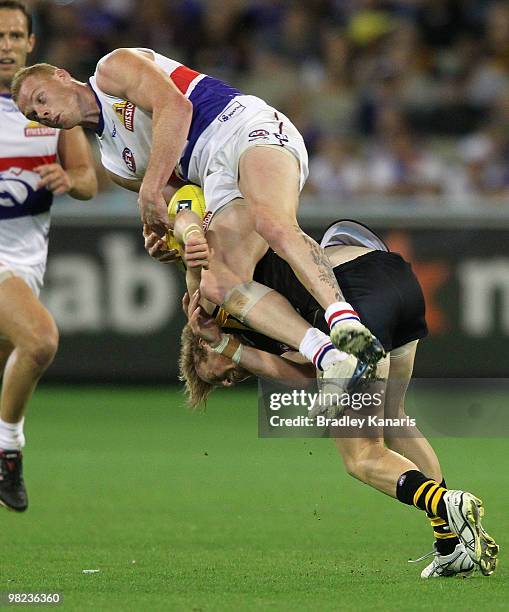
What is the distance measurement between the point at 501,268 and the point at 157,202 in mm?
Result: 6768

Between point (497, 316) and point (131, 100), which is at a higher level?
point (131, 100)

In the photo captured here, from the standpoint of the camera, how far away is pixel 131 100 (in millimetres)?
6805

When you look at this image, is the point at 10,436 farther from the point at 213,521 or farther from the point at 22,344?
the point at 213,521

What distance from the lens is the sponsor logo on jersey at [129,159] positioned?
721cm

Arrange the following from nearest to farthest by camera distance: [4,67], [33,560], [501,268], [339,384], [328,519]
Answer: [339,384], [33,560], [328,519], [4,67], [501,268]

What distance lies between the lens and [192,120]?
7.00 metres

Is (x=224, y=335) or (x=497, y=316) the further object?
(x=497, y=316)

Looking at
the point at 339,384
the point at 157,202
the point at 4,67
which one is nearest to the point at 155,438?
the point at 4,67

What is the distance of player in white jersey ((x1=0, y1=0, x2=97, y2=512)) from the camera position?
25.9 feet

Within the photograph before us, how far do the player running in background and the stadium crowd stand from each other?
290 inches

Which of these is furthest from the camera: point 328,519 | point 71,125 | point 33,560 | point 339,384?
point 328,519

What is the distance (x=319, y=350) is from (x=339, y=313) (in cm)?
24

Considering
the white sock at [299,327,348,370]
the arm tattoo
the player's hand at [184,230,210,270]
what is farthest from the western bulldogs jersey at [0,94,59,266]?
the white sock at [299,327,348,370]

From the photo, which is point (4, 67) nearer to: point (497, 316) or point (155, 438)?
point (155, 438)
